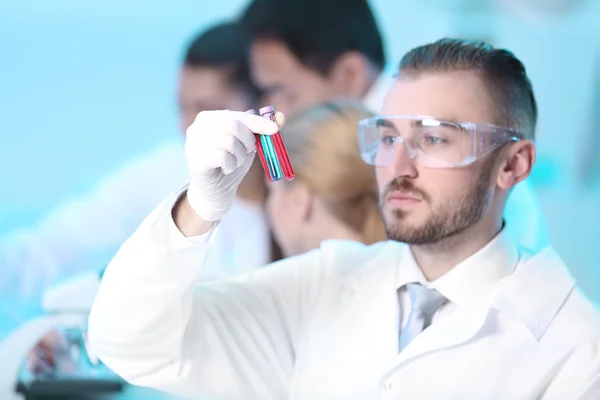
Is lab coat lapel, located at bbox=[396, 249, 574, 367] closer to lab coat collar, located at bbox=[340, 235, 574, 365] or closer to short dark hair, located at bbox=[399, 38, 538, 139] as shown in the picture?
lab coat collar, located at bbox=[340, 235, 574, 365]

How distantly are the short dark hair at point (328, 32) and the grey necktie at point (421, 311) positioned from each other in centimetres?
117

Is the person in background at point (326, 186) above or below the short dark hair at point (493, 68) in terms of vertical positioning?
below

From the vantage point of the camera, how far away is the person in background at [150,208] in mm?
2619

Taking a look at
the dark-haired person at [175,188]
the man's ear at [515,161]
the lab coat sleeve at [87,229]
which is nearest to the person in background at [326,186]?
the dark-haired person at [175,188]

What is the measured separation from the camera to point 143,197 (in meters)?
2.65

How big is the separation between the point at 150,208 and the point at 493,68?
136cm

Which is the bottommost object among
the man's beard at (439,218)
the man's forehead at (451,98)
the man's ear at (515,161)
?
the man's beard at (439,218)

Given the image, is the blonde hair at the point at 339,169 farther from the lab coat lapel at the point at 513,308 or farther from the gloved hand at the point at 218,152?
the gloved hand at the point at 218,152

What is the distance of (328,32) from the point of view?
2676 mm

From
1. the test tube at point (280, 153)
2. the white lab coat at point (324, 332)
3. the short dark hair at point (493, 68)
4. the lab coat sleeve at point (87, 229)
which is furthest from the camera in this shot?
the lab coat sleeve at point (87, 229)

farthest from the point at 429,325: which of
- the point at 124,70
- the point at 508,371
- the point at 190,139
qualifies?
the point at 124,70

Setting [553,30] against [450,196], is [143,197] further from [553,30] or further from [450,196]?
[553,30]

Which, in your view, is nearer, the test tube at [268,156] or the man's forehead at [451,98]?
the test tube at [268,156]

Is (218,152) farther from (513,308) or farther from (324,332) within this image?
(513,308)
